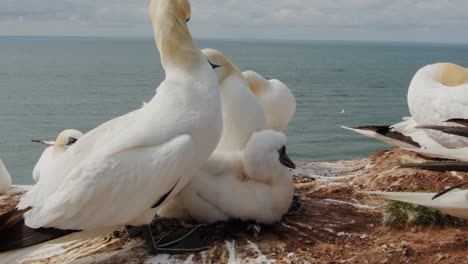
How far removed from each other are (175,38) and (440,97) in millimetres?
→ 2718

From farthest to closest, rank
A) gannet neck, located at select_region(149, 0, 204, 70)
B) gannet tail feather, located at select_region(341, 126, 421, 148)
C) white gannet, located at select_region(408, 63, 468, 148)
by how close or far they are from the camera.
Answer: gannet tail feather, located at select_region(341, 126, 421, 148) < white gannet, located at select_region(408, 63, 468, 148) < gannet neck, located at select_region(149, 0, 204, 70)

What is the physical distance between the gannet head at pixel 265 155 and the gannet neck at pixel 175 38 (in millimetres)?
768

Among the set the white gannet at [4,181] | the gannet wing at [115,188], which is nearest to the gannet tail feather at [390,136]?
the gannet wing at [115,188]

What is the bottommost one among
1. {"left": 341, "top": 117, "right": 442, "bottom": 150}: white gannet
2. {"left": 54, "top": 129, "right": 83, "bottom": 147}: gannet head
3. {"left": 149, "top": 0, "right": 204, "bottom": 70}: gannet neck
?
{"left": 54, "top": 129, "right": 83, "bottom": 147}: gannet head

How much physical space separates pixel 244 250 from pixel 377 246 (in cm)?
86

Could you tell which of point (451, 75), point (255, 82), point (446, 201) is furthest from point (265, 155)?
point (451, 75)

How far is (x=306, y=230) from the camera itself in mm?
4535

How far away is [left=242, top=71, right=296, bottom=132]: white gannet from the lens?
7211 mm

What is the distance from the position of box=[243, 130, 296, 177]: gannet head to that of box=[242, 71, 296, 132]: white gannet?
2300mm

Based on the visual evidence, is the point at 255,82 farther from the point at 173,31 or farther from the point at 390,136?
the point at 173,31

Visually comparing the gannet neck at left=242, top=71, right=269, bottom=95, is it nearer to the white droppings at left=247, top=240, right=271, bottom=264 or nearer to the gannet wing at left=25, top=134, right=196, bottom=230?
the white droppings at left=247, top=240, right=271, bottom=264

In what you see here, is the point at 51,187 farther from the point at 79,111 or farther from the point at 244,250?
the point at 79,111

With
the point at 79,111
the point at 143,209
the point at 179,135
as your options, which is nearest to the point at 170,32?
the point at 179,135

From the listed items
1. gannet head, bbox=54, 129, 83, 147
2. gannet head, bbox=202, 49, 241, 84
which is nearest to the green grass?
gannet head, bbox=202, 49, 241, 84
